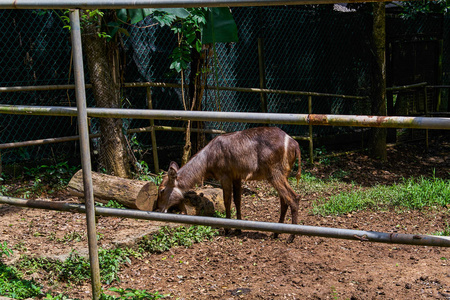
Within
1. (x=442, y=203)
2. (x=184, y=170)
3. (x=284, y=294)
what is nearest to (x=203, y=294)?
(x=284, y=294)

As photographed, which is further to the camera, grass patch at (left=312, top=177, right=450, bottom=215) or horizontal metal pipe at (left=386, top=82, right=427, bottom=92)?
horizontal metal pipe at (left=386, top=82, right=427, bottom=92)

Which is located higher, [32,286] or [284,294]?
[32,286]

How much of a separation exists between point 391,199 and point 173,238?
3101 mm

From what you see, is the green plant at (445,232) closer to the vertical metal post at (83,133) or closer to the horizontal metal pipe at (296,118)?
the horizontal metal pipe at (296,118)

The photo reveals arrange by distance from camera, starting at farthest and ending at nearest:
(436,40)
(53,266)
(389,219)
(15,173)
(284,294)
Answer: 1. (436,40)
2. (15,173)
3. (389,219)
4. (53,266)
5. (284,294)

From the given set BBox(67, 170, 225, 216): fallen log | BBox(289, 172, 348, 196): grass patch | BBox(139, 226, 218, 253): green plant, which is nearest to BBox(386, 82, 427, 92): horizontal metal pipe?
BBox(289, 172, 348, 196): grass patch

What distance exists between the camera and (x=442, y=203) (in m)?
6.30

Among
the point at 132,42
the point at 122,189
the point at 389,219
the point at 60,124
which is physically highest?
the point at 132,42

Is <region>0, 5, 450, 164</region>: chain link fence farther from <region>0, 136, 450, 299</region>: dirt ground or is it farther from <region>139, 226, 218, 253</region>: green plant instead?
<region>139, 226, 218, 253</region>: green plant

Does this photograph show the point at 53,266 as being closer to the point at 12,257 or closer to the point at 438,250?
the point at 12,257

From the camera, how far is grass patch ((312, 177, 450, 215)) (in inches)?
251

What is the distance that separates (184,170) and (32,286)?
2722 millimetres

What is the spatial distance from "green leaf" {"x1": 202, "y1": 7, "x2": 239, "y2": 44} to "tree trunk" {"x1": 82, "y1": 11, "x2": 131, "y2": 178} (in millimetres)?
1397

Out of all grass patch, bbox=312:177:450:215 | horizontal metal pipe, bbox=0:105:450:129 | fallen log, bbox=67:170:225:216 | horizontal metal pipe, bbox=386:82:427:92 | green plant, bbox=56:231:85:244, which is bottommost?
grass patch, bbox=312:177:450:215
